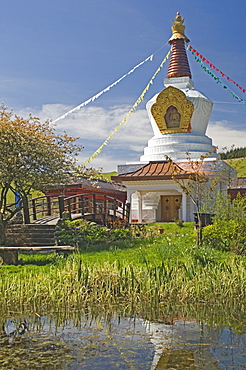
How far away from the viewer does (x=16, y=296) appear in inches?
349

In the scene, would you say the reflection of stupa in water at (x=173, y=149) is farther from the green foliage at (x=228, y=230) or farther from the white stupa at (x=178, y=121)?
the green foliage at (x=228, y=230)

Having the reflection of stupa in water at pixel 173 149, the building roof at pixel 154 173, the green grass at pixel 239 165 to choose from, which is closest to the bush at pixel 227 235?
the reflection of stupa in water at pixel 173 149

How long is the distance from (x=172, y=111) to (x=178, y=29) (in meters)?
6.60

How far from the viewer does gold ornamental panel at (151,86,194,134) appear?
2688cm

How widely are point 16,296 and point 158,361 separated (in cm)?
391

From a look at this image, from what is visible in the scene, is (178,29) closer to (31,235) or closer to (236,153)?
(31,235)

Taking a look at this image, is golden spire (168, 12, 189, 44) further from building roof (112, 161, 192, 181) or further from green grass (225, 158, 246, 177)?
green grass (225, 158, 246, 177)

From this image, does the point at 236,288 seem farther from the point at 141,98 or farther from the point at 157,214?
the point at 141,98

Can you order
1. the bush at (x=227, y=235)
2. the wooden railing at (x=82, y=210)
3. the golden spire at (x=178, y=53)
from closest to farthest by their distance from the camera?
1. the bush at (x=227, y=235)
2. the wooden railing at (x=82, y=210)
3. the golden spire at (x=178, y=53)

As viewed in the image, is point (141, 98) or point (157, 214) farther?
point (141, 98)

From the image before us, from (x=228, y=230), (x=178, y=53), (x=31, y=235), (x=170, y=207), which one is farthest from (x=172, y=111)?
(x=228, y=230)

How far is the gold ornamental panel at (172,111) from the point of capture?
26875mm

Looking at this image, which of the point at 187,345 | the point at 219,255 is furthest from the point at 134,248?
the point at 187,345

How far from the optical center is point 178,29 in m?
30.4
